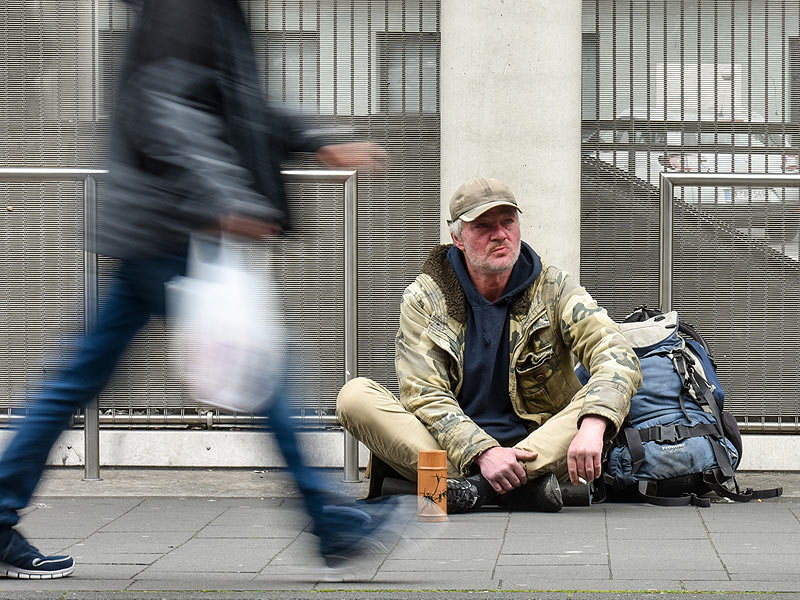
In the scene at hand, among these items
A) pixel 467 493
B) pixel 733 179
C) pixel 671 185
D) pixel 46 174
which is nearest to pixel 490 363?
pixel 467 493

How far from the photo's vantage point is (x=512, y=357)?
17.9 ft

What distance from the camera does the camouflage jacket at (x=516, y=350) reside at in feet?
17.5

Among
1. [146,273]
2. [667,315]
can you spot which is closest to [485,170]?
[667,315]

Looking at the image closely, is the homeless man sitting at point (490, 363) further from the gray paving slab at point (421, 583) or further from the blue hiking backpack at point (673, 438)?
the gray paving slab at point (421, 583)

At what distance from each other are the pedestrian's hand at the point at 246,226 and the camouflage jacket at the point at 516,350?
194 cm

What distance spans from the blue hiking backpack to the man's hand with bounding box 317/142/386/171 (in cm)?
227

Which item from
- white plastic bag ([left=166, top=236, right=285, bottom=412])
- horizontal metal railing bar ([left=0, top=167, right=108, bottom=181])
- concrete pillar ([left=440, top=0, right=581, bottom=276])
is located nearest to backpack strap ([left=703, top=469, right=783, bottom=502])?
concrete pillar ([left=440, top=0, right=581, bottom=276])

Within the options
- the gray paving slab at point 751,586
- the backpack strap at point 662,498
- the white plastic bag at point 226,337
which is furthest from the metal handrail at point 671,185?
the white plastic bag at point 226,337

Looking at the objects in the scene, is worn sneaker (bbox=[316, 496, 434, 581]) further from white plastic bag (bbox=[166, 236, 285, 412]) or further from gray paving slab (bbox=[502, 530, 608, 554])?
gray paving slab (bbox=[502, 530, 608, 554])

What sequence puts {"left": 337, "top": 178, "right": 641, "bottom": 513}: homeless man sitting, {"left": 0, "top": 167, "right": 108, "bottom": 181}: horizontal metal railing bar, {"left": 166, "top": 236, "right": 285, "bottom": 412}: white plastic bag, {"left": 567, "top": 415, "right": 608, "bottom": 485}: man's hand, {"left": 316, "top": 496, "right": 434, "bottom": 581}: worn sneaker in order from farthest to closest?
{"left": 0, "top": 167, "right": 108, "bottom": 181}: horizontal metal railing bar < {"left": 337, "top": 178, "right": 641, "bottom": 513}: homeless man sitting < {"left": 567, "top": 415, "right": 608, "bottom": 485}: man's hand < {"left": 316, "top": 496, "right": 434, "bottom": 581}: worn sneaker < {"left": 166, "top": 236, "right": 285, "bottom": 412}: white plastic bag

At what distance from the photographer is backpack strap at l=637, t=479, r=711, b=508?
5.53 m

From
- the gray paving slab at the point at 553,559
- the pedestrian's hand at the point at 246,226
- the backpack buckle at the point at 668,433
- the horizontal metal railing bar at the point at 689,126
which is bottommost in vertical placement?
the gray paving slab at the point at 553,559

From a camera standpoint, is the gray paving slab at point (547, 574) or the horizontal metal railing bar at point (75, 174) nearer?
the gray paving slab at point (547, 574)

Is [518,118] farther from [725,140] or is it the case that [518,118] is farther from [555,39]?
[725,140]
